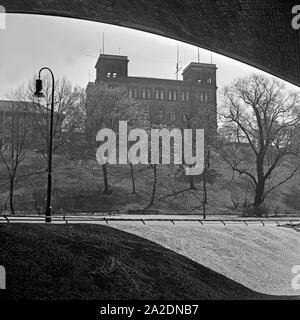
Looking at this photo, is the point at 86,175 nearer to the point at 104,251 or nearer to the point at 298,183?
the point at 298,183

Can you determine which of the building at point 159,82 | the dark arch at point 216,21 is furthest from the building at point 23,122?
the building at point 159,82

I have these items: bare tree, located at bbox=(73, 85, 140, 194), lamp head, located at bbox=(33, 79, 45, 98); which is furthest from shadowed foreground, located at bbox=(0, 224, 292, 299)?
bare tree, located at bbox=(73, 85, 140, 194)

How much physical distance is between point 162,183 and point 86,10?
42.6 metres

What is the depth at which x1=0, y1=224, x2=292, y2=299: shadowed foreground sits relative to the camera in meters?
9.46

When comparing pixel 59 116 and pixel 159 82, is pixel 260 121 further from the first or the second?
pixel 159 82

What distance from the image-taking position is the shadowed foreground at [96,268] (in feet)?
31.0

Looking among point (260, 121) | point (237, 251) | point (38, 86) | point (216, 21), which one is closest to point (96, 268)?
point (216, 21)

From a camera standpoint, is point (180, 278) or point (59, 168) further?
point (59, 168)

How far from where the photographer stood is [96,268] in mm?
10820

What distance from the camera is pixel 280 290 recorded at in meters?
13.7

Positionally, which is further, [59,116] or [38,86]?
[59,116]

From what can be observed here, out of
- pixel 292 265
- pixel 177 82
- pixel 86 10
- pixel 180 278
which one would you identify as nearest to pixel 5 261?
pixel 180 278

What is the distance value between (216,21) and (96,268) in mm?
7353

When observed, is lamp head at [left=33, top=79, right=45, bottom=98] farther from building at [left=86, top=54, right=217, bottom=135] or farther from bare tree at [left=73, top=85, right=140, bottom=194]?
building at [left=86, top=54, right=217, bottom=135]
